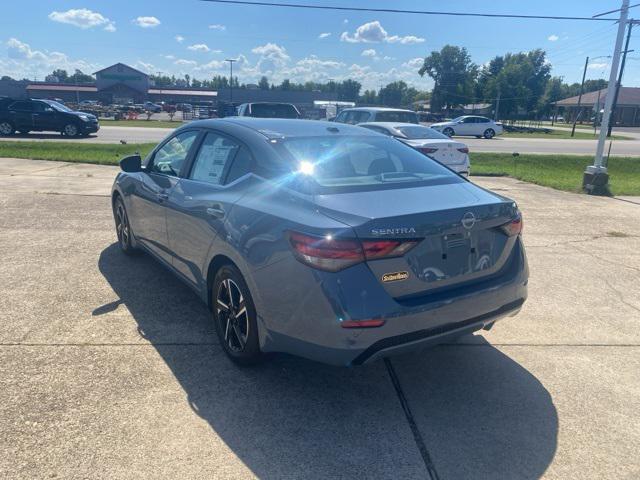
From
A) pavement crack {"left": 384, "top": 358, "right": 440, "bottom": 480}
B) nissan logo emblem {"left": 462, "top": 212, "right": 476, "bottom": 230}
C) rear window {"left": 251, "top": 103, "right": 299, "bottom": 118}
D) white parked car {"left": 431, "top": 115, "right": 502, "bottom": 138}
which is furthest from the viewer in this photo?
white parked car {"left": 431, "top": 115, "right": 502, "bottom": 138}

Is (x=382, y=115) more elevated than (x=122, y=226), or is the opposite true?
(x=382, y=115)

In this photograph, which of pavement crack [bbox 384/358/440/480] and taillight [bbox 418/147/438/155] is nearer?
pavement crack [bbox 384/358/440/480]

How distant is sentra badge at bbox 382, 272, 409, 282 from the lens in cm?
270

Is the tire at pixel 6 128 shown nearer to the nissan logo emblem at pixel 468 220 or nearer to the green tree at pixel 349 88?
the nissan logo emblem at pixel 468 220

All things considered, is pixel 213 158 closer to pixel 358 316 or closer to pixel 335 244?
pixel 335 244

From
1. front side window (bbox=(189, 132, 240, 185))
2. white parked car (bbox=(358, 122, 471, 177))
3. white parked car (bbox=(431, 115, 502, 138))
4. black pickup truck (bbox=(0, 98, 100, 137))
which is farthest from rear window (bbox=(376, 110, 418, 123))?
white parked car (bbox=(431, 115, 502, 138))

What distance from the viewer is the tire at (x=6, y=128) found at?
22281 mm

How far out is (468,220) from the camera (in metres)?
2.94

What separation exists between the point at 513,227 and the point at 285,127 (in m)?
1.87

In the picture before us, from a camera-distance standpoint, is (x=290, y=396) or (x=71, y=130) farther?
(x=71, y=130)

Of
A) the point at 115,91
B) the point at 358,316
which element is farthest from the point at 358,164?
the point at 115,91

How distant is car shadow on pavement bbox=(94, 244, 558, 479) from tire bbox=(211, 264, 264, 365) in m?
0.14

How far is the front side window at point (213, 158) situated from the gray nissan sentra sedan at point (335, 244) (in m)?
0.01

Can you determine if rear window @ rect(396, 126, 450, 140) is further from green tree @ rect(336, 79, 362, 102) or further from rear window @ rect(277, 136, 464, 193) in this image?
green tree @ rect(336, 79, 362, 102)
